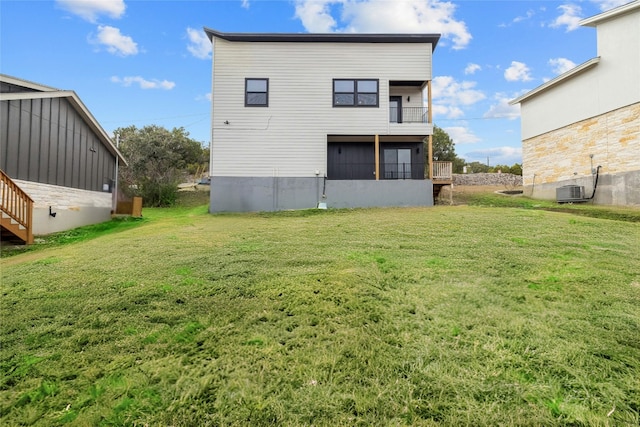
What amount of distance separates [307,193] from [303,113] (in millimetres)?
3758

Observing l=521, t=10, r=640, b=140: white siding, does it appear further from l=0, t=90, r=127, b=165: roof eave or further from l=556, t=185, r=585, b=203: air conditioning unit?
l=0, t=90, r=127, b=165: roof eave

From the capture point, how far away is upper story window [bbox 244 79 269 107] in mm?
15359

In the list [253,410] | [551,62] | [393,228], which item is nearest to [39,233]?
[393,228]

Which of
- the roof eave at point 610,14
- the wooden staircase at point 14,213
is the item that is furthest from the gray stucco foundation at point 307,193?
the roof eave at point 610,14

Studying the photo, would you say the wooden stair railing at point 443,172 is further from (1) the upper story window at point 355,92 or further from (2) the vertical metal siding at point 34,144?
(2) the vertical metal siding at point 34,144

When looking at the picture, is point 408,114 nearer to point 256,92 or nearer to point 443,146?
point 256,92

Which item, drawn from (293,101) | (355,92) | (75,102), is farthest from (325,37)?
(75,102)

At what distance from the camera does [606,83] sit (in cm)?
1474

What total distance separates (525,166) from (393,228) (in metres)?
16.6

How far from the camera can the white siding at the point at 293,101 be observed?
15.2 metres

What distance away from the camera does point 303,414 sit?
1.97 m

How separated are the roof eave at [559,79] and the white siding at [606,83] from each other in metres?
0.19

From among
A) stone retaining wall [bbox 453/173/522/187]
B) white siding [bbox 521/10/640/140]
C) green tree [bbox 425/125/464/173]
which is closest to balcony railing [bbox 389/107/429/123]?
white siding [bbox 521/10/640/140]

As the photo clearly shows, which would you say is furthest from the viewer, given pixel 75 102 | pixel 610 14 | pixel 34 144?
pixel 610 14
